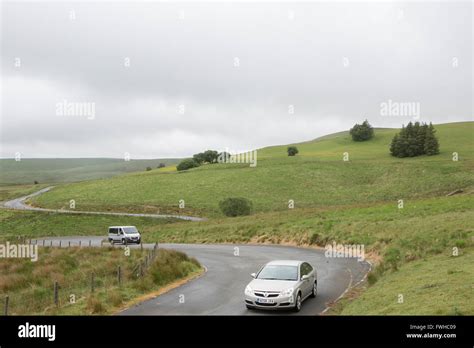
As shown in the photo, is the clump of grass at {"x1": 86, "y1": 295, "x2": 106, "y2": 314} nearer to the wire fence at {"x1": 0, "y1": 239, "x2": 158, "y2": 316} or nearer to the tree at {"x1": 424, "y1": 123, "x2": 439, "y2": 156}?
the wire fence at {"x1": 0, "y1": 239, "x2": 158, "y2": 316}

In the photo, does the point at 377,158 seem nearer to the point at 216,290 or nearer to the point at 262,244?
the point at 262,244

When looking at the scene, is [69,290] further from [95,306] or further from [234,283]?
[234,283]

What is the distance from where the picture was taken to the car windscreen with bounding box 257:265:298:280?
1772 cm

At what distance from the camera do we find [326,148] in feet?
459

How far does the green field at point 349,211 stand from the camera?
1817 cm

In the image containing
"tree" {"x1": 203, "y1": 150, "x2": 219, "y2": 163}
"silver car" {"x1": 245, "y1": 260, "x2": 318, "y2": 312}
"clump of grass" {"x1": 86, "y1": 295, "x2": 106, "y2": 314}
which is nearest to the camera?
"silver car" {"x1": 245, "y1": 260, "x2": 318, "y2": 312}

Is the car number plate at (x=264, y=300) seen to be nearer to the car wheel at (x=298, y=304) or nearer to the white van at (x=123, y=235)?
the car wheel at (x=298, y=304)

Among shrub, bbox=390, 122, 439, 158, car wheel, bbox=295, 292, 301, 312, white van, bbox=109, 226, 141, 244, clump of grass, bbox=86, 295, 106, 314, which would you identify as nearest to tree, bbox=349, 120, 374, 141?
shrub, bbox=390, 122, 439, 158

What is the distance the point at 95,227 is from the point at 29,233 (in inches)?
323

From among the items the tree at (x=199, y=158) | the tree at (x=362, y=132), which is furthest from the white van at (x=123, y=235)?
the tree at (x=362, y=132)

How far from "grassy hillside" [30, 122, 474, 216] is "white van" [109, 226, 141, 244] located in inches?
1057

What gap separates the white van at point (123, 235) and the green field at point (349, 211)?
6848 millimetres

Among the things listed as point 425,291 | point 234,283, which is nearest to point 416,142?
point 234,283
